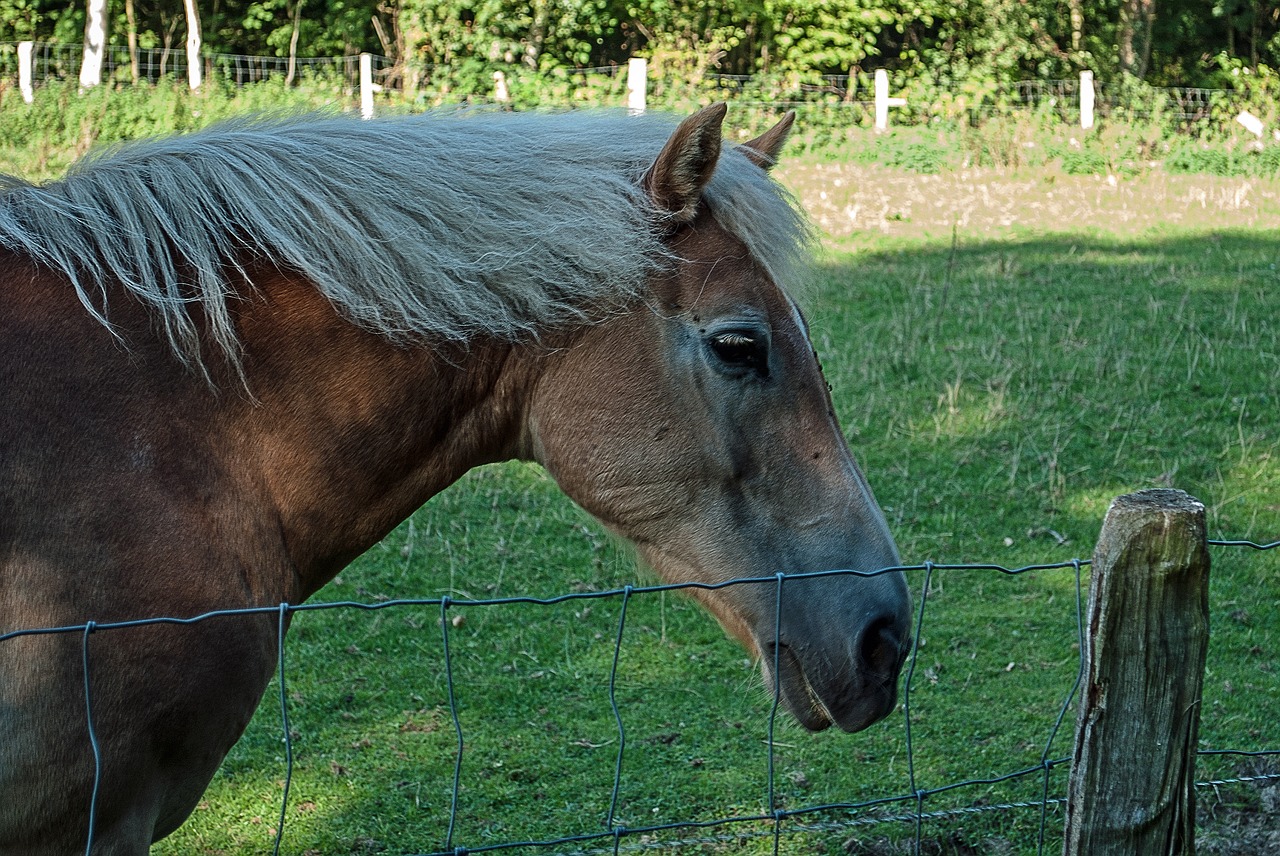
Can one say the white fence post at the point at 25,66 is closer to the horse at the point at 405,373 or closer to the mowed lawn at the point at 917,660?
the mowed lawn at the point at 917,660

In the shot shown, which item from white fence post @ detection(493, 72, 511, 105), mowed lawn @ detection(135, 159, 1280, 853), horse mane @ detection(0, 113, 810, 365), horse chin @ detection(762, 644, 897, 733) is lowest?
mowed lawn @ detection(135, 159, 1280, 853)

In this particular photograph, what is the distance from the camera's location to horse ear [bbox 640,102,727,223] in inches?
89.9

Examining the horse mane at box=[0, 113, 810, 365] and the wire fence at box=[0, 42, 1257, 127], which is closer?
the horse mane at box=[0, 113, 810, 365]

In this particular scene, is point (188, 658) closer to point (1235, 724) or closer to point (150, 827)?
point (150, 827)

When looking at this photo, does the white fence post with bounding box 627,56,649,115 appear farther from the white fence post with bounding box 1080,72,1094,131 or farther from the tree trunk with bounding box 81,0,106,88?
the tree trunk with bounding box 81,0,106,88

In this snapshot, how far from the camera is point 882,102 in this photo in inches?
686

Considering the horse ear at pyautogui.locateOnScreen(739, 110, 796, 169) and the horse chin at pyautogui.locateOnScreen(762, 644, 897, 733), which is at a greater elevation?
the horse ear at pyautogui.locateOnScreen(739, 110, 796, 169)

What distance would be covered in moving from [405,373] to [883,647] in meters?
1.11

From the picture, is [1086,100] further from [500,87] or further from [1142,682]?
[1142,682]

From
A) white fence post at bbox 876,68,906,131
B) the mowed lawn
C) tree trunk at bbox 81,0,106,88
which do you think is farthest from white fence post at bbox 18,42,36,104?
the mowed lawn

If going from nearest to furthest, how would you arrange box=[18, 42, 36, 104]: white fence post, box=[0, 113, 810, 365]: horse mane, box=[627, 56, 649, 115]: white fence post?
box=[0, 113, 810, 365]: horse mane, box=[18, 42, 36, 104]: white fence post, box=[627, 56, 649, 115]: white fence post

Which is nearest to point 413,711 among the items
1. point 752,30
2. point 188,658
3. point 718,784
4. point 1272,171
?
point 718,784

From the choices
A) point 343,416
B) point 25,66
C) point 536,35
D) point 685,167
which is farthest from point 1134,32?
point 343,416

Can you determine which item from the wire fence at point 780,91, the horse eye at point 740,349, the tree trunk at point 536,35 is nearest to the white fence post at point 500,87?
the wire fence at point 780,91
